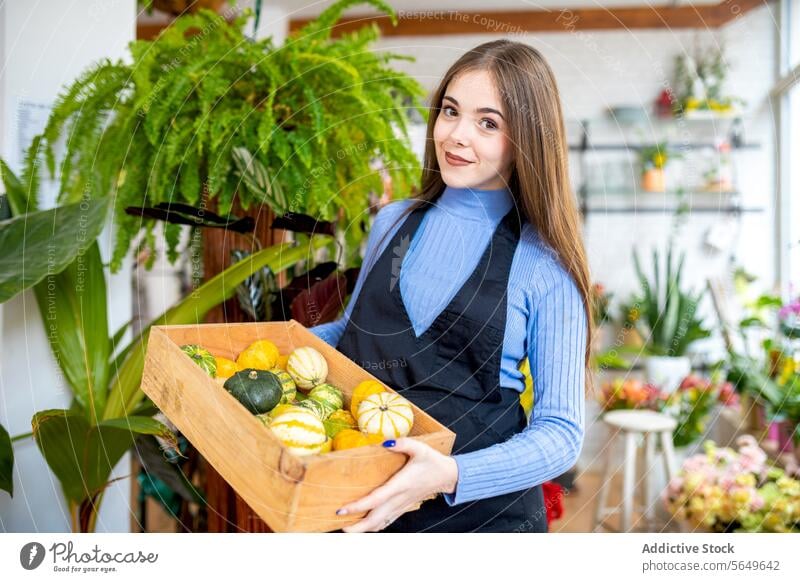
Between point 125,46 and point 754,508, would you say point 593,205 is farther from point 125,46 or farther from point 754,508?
point 125,46

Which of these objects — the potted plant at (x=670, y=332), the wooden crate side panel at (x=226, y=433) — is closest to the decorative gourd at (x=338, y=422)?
the wooden crate side panel at (x=226, y=433)

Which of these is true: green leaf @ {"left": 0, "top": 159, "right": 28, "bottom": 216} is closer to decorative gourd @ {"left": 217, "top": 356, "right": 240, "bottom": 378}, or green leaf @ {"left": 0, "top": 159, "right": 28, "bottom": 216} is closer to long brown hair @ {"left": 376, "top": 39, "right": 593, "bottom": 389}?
decorative gourd @ {"left": 217, "top": 356, "right": 240, "bottom": 378}

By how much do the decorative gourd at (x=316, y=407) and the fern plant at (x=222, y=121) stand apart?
47 cm

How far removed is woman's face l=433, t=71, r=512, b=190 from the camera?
1002mm

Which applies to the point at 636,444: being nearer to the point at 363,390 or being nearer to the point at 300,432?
the point at 363,390

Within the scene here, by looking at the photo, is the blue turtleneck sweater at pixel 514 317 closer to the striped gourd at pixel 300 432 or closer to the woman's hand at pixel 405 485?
the woman's hand at pixel 405 485

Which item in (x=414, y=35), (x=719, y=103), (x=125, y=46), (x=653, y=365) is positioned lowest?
(x=653, y=365)

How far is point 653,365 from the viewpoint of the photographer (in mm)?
2928

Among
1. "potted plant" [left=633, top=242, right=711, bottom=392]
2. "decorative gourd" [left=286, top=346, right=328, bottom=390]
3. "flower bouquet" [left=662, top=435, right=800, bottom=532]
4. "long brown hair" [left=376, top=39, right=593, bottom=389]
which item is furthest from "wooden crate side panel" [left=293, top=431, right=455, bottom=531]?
"potted plant" [left=633, top=242, right=711, bottom=392]

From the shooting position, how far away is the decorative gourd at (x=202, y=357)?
0.91 m

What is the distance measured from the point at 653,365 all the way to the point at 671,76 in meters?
1.64

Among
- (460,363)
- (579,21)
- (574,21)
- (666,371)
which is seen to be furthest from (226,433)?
(579,21)

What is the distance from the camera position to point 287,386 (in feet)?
3.08

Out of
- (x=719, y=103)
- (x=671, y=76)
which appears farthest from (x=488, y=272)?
(x=671, y=76)
